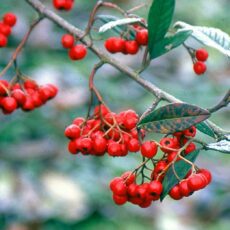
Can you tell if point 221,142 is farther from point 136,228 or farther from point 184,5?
point 184,5

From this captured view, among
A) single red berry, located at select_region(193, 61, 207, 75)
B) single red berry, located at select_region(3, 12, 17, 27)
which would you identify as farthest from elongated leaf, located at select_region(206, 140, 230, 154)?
single red berry, located at select_region(3, 12, 17, 27)

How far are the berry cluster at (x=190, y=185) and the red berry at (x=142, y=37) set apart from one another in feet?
1.31

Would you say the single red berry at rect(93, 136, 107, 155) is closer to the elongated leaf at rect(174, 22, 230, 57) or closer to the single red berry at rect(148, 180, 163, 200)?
the single red berry at rect(148, 180, 163, 200)

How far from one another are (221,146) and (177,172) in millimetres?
105

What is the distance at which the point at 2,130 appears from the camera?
131 inches

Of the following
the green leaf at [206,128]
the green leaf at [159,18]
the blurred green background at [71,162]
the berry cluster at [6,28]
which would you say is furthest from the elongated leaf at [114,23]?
the blurred green background at [71,162]

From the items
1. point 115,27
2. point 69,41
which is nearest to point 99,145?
point 69,41

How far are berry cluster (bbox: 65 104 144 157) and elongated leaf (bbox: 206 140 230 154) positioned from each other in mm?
161

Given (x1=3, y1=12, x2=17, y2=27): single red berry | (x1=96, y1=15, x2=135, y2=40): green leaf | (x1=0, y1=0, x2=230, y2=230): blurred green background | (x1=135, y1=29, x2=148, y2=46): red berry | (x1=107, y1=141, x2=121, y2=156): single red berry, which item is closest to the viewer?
(x1=107, y1=141, x2=121, y2=156): single red berry

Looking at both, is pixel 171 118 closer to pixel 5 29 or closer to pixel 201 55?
pixel 201 55

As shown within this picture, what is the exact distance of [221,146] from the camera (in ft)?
4.47

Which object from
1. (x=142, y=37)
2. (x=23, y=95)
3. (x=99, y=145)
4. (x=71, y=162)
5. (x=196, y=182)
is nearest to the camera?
(x=196, y=182)

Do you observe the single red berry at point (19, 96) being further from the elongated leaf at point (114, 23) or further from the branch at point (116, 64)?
the elongated leaf at point (114, 23)

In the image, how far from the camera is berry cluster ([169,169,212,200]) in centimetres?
136
